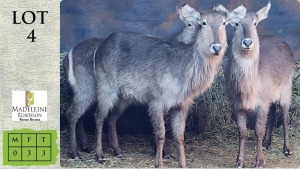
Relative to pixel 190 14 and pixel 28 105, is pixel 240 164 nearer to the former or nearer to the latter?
pixel 190 14

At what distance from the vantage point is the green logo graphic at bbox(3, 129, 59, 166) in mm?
9062

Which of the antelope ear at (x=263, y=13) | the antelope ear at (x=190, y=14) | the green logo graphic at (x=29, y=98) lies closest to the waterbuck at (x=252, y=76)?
the antelope ear at (x=263, y=13)

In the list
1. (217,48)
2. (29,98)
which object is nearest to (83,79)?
(29,98)

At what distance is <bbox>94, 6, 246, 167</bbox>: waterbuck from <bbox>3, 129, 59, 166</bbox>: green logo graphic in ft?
2.25

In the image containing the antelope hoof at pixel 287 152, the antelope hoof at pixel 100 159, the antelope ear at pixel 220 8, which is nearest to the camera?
the antelope ear at pixel 220 8

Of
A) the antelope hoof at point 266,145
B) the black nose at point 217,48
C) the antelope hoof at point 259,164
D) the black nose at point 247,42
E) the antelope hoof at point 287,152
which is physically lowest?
the antelope hoof at point 259,164

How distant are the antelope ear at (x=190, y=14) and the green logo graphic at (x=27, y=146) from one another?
1912 mm

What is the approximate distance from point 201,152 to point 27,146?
2108 millimetres

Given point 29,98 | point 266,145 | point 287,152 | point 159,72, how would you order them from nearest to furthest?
point 29,98 → point 159,72 → point 287,152 → point 266,145

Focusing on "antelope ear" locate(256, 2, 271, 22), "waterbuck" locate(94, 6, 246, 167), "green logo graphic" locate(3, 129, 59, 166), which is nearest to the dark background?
"waterbuck" locate(94, 6, 246, 167)

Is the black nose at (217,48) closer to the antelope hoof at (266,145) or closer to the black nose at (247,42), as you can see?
the black nose at (247,42)

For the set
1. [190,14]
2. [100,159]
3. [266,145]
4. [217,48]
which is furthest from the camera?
[266,145]

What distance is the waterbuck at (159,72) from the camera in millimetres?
9062

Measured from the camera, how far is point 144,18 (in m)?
9.73
